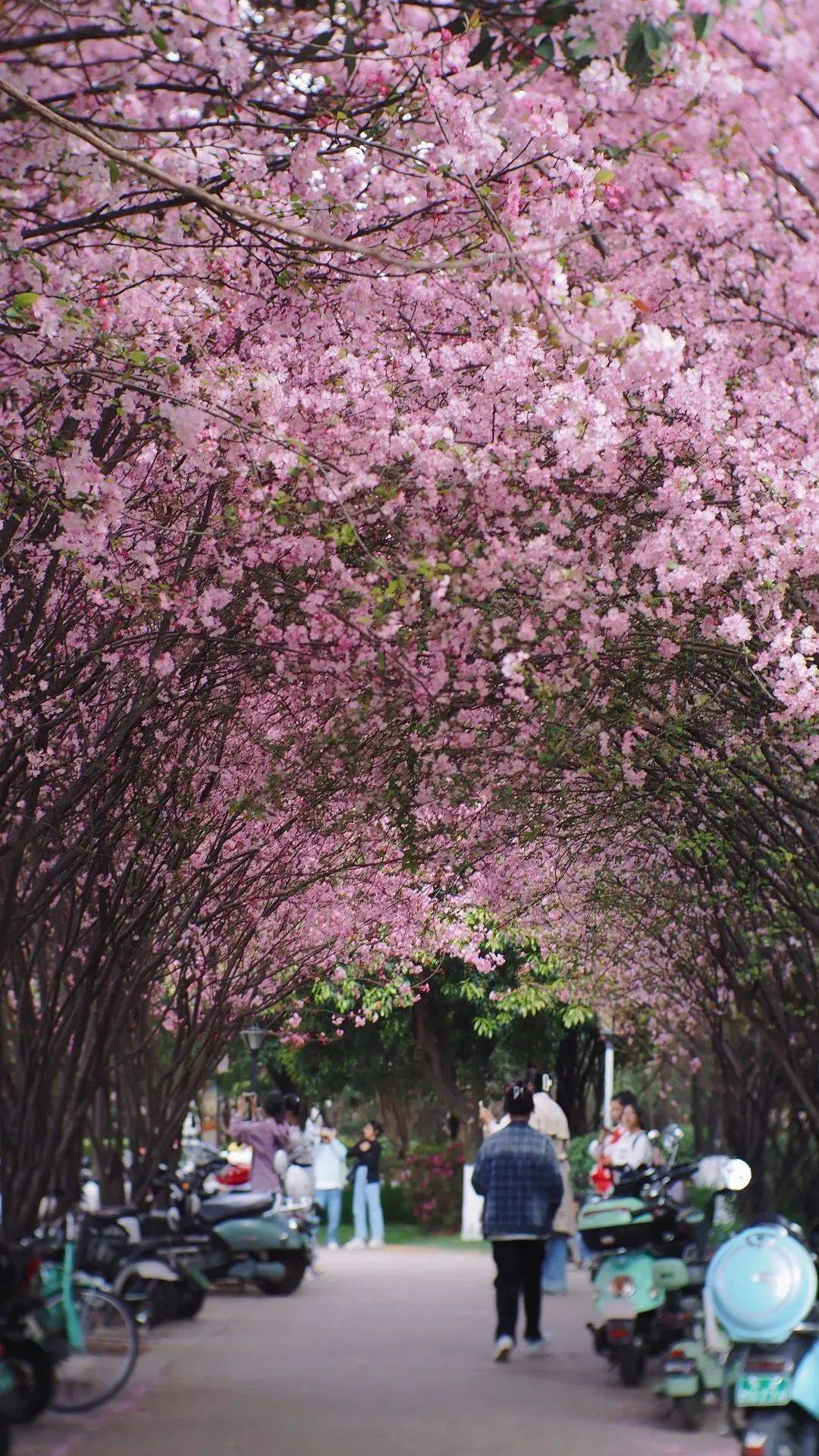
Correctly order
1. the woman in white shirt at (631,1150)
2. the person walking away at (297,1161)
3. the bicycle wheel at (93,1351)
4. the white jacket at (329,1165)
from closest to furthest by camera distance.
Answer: the bicycle wheel at (93,1351) → the woman in white shirt at (631,1150) → the person walking away at (297,1161) → the white jacket at (329,1165)

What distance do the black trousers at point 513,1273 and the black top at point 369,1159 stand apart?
51.5 ft

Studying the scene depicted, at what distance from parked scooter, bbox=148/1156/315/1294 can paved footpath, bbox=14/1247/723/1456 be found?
75 cm

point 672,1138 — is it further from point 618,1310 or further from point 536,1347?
point 618,1310

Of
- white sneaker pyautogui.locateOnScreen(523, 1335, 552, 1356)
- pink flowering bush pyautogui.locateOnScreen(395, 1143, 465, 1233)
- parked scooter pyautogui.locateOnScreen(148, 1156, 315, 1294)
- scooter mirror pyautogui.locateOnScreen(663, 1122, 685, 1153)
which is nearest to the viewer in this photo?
white sneaker pyautogui.locateOnScreen(523, 1335, 552, 1356)

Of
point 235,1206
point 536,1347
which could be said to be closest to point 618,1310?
point 536,1347

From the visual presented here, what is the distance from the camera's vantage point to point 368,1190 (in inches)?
1190

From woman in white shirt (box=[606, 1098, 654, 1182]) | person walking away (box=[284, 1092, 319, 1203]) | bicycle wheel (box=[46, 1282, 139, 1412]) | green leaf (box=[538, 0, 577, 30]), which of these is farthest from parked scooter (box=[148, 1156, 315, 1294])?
green leaf (box=[538, 0, 577, 30])

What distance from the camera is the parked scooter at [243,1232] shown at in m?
18.6

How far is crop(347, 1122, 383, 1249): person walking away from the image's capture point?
29.3 metres

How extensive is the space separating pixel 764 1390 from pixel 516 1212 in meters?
5.88

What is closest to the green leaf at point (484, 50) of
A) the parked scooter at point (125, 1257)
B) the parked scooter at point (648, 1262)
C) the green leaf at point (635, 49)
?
the green leaf at point (635, 49)

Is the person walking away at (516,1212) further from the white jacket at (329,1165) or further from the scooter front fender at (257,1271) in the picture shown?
the white jacket at (329,1165)

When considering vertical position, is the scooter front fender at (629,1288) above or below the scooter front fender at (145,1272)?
below

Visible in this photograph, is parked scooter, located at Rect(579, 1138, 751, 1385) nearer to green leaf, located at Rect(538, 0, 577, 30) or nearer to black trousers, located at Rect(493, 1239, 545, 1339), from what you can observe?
black trousers, located at Rect(493, 1239, 545, 1339)
